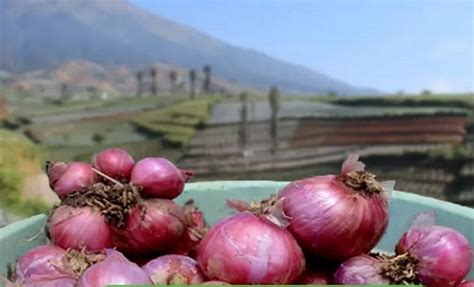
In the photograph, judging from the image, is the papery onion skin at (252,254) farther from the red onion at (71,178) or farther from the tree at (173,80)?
the tree at (173,80)

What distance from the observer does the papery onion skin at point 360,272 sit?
621mm

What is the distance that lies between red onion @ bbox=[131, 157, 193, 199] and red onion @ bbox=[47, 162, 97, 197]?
2.1 inches

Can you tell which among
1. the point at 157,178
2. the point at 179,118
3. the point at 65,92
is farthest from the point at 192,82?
the point at 157,178

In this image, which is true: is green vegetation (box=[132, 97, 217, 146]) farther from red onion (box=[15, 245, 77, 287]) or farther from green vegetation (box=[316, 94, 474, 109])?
red onion (box=[15, 245, 77, 287])

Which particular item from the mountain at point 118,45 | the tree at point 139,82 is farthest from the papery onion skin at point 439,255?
the tree at point 139,82

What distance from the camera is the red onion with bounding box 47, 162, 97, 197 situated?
0.78 meters

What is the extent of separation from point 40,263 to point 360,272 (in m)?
0.31

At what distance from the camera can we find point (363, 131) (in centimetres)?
391

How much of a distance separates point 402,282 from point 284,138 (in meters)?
3.35

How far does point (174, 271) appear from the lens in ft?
2.15

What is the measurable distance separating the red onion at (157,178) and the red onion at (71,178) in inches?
2.1

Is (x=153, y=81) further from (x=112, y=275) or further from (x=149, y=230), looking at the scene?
(x=112, y=275)

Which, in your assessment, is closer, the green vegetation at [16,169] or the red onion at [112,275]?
the red onion at [112,275]

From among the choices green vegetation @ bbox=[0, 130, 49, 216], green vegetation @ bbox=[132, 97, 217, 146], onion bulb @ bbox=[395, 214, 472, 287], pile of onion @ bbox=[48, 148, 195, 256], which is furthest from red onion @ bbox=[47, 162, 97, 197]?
green vegetation @ bbox=[132, 97, 217, 146]
